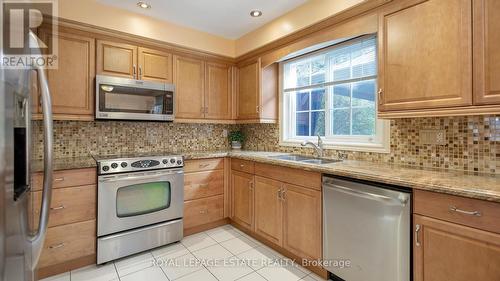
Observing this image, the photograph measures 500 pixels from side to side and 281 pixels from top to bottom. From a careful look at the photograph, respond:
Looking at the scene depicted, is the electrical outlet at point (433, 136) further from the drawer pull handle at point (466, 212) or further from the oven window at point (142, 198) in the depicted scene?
the oven window at point (142, 198)

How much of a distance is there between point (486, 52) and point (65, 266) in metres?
3.41

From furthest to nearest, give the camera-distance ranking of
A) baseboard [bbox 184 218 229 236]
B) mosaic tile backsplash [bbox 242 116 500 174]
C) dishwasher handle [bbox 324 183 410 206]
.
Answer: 1. baseboard [bbox 184 218 229 236]
2. mosaic tile backsplash [bbox 242 116 500 174]
3. dishwasher handle [bbox 324 183 410 206]

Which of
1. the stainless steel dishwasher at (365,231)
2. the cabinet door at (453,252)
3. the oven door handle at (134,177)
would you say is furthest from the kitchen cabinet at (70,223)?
the cabinet door at (453,252)

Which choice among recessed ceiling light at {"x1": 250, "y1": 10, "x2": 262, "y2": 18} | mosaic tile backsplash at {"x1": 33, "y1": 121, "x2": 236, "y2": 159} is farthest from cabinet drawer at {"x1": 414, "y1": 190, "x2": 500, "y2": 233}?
mosaic tile backsplash at {"x1": 33, "y1": 121, "x2": 236, "y2": 159}

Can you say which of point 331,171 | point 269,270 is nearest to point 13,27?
point 331,171

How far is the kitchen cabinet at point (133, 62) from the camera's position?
99.4 inches

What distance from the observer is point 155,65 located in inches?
112

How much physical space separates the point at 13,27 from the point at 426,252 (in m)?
2.09

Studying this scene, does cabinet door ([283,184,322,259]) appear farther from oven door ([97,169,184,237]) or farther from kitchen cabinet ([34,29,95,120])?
kitchen cabinet ([34,29,95,120])

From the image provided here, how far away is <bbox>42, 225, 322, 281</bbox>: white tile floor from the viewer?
2.02 metres

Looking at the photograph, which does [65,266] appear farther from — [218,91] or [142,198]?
[218,91]

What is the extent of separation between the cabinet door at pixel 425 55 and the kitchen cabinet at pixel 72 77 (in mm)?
2691

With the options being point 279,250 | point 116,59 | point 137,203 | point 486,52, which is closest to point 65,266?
point 137,203

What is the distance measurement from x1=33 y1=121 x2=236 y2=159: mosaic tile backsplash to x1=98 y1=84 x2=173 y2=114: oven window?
1.28 feet
